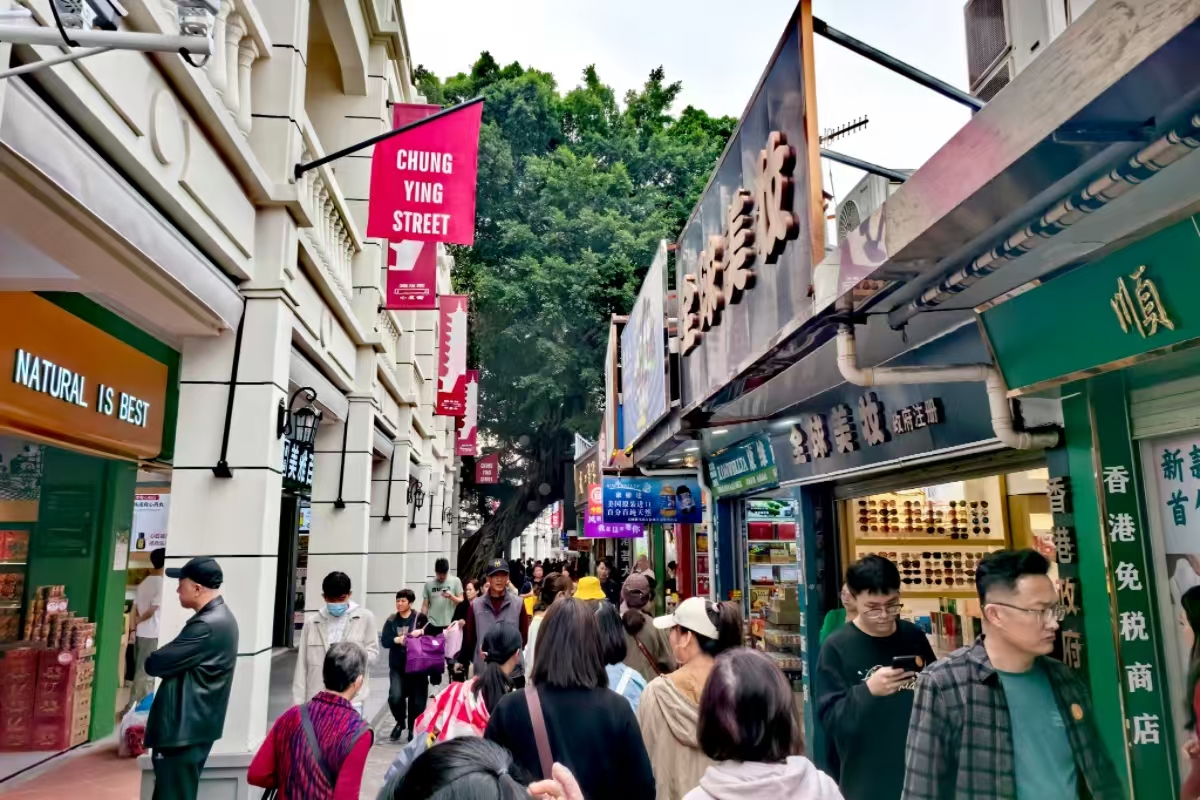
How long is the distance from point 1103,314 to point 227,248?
5.38 m

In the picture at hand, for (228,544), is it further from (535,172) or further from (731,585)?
(535,172)

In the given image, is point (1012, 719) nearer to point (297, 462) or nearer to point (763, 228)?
point (763, 228)

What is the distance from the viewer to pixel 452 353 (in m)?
18.2

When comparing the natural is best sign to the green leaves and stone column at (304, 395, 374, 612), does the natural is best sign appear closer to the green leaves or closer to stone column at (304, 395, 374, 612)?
stone column at (304, 395, 374, 612)

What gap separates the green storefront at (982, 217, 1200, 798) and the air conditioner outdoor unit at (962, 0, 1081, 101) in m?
2.01

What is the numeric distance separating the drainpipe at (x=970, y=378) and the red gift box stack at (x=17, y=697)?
8609 millimetres

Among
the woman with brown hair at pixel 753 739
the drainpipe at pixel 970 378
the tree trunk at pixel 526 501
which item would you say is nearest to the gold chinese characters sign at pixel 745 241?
the drainpipe at pixel 970 378

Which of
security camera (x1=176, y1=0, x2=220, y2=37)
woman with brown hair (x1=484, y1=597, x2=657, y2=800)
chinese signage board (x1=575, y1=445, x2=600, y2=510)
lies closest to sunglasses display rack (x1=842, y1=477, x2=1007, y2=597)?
woman with brown hair (x1=484, y1=597, x2=657, y2=800)

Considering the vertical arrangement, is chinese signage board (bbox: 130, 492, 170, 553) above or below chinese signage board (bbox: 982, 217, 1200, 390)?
below

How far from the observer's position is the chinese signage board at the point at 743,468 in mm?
8898

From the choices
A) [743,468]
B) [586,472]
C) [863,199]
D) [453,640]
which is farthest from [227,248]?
[586,472]

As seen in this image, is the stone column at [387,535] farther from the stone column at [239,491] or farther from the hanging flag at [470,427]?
the hanging flag at [470,427]

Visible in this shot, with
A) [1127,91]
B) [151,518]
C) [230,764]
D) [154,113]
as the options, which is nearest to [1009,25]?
[1127,91]

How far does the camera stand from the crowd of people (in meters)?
2.31
